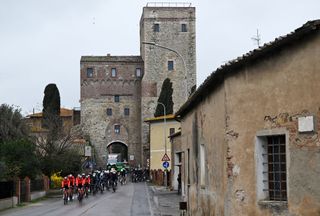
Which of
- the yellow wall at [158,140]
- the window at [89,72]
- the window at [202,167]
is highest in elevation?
the window at [89,72]

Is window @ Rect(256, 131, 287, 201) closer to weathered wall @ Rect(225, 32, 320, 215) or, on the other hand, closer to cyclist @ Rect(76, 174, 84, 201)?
weathered wall @ Rect(225, 32, 320, 215)

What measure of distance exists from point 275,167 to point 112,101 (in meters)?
83.2

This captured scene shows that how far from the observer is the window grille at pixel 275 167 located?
11.2 metres

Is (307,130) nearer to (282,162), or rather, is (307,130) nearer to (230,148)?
(282,162)

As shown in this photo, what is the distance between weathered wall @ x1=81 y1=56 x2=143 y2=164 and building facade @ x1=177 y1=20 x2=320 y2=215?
7887 cm

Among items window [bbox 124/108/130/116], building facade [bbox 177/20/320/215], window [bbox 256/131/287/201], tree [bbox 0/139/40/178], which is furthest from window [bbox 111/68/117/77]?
window [bbox 256/131/287/201]

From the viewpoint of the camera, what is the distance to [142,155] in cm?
9125

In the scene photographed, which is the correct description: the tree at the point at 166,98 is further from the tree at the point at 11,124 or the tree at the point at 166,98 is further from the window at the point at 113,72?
the tree at the point at 11,124

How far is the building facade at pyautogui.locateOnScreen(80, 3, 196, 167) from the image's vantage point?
89750 mm

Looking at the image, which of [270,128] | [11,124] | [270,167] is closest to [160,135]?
[11,124]

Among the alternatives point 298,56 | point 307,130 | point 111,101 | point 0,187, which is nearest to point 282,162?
point 307,130

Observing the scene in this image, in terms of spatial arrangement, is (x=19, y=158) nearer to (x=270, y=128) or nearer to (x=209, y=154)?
(x=209, y=154)

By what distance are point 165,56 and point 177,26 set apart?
5.03 meters

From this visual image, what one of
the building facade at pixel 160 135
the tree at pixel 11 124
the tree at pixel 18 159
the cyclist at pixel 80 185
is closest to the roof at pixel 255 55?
the cyclist at pixel 80 185
